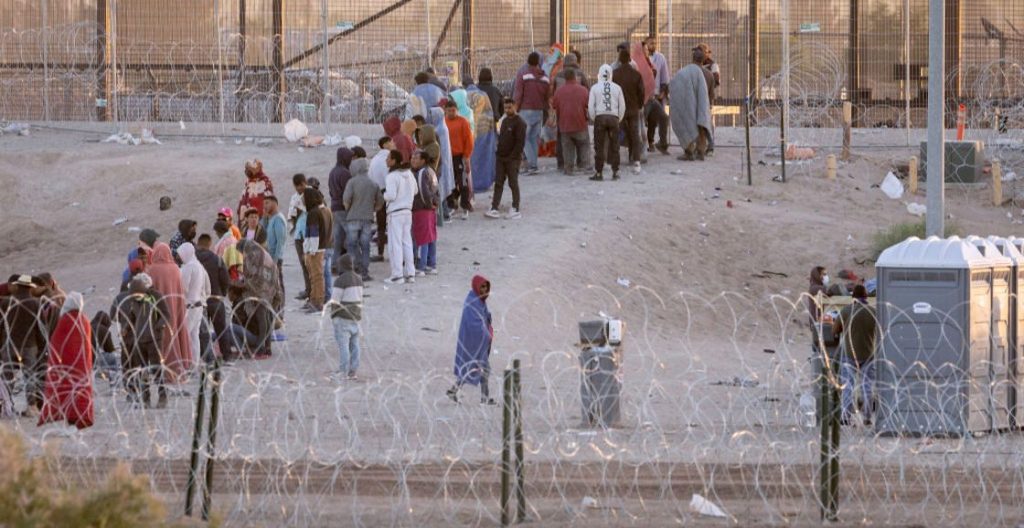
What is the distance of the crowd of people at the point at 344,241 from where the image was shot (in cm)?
1449

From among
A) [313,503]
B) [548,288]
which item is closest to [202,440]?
[313,503]

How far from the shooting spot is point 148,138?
2897cm

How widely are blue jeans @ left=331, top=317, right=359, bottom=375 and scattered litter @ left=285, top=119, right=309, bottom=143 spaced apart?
42.0 feet

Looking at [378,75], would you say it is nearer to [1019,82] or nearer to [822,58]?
[822,58]

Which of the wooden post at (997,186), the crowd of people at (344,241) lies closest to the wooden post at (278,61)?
the crowd of people at (344,241)

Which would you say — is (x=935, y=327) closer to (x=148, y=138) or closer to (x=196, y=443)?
(x=196, y=443)

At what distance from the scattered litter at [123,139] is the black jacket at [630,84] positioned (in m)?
8.49

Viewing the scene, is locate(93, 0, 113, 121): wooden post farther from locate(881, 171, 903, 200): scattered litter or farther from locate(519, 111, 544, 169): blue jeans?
locate(881, 171, 903, 200): scattered litter

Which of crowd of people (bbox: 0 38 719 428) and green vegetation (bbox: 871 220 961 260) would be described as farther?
green vegetation (bbox: 871 220 961 260)

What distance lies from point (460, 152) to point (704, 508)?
11.7 meters

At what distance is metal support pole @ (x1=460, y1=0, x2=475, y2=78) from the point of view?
30484mm

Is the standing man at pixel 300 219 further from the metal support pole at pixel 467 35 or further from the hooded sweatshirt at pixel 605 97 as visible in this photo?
the metal support pole at pixel 467 35

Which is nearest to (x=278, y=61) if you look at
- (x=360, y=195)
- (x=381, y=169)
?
(x=381, y=169)

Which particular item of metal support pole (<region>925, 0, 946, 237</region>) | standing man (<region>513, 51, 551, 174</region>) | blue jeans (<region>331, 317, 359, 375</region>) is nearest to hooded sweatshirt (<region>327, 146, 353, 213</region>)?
blue jeans (<region>331, 317, 359, 375</region>)
